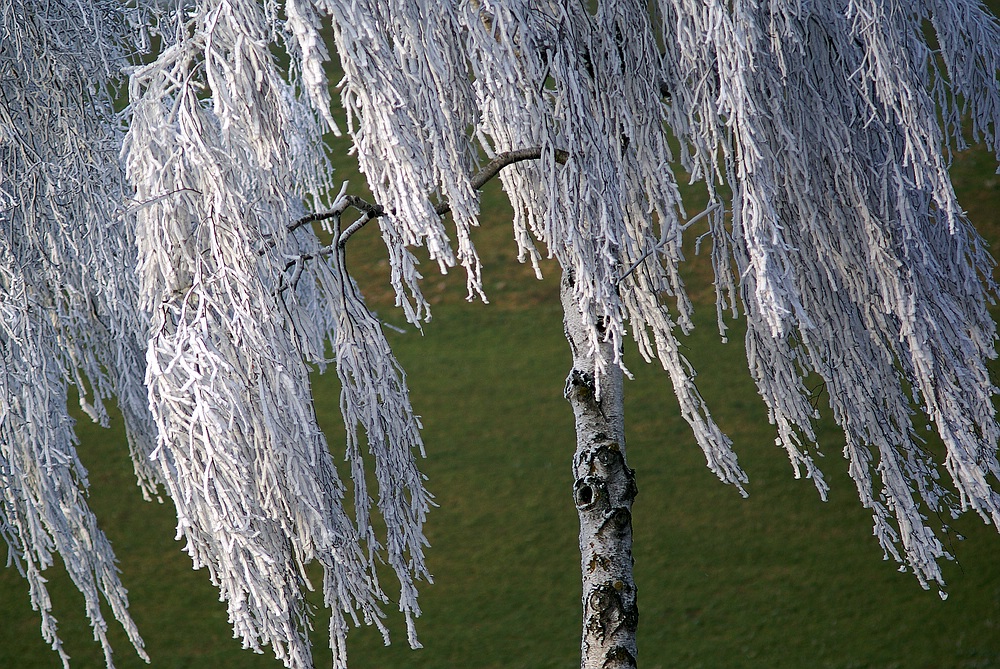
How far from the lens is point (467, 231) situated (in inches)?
77.6

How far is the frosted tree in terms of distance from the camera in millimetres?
1923

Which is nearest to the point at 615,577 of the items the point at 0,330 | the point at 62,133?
the point at 0,330

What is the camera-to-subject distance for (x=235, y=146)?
1.98m

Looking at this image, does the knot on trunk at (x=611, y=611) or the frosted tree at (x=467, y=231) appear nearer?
the frosted tree at (x=467, y=231)

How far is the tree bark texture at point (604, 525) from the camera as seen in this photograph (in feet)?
9.50

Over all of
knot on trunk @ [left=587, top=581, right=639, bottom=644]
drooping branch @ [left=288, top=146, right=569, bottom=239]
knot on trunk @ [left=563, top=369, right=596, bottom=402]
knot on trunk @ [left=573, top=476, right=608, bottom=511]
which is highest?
drooping branch @ [left=288, top=146, right=569, bottom=239]

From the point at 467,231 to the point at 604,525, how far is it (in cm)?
131

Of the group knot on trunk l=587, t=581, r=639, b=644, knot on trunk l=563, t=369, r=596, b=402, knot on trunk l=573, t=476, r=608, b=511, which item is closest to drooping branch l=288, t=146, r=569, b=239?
knot on trunk l=563, t=369, r=596, b=402

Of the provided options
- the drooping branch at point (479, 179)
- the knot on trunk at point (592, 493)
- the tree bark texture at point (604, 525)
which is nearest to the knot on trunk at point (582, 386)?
the tree bark texture at point (604, 525)

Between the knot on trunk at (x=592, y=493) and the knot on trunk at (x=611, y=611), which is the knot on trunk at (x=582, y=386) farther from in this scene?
the knot on trunk at (x=611, y=611)

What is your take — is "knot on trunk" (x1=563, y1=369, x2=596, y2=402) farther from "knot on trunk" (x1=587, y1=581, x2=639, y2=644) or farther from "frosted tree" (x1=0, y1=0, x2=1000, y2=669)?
"knot on trunk" (x1=587, y1=581, x2=639, y2=644)

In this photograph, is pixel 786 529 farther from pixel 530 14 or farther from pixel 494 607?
pixel 530 14

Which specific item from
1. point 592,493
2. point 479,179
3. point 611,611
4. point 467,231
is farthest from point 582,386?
point 467,231

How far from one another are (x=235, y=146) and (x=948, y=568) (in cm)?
570
